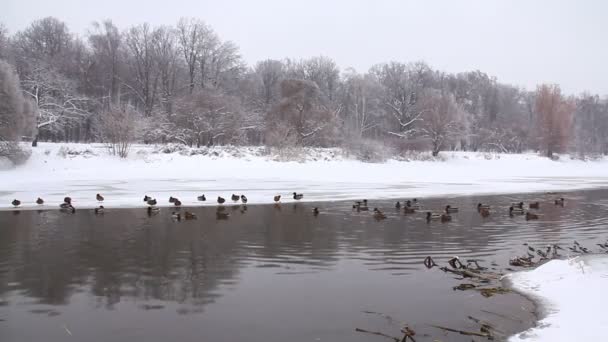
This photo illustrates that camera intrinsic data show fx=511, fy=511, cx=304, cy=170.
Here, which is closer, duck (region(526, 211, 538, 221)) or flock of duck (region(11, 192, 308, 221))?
flock of duck (region(11, 192, 308, 221))

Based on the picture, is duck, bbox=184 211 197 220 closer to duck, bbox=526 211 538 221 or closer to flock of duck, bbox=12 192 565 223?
flock of duck, bbox=12 192 565 223

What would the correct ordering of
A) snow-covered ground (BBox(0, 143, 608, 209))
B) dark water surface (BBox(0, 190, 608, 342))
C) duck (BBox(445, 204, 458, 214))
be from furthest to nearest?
snow-covered ground (BBox(0, 143, 608, 209))
duck (BBox(445, 204, 458, 214))
dark water surface (BBox(0, 190, 608, 342))

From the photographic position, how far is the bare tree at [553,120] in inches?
2788

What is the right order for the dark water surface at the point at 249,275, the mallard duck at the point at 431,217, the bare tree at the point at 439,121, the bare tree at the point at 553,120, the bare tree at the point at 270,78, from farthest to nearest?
the bare tree at the point at 270,78 < the bare tree at the point at 553,120 < the bare tree at the point at 439,121 < the mallard duck at the point at 431,217 < the dark water surface at the point at 249,275

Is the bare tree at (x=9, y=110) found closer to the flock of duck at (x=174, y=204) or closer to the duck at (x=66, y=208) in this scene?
the flock of duck at (x=174, y=204)

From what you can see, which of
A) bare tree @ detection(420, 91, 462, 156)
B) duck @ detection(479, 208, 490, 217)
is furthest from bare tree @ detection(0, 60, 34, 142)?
bare tree @ detection(420, 91, 462, 156)

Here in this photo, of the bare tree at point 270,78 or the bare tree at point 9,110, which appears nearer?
the bare tree at point 9,110

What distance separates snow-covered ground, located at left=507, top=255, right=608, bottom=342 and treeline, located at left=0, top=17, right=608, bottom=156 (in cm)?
3655

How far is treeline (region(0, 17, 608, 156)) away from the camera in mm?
49719

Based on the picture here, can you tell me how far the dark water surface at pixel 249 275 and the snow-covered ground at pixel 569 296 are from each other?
464 millimetres

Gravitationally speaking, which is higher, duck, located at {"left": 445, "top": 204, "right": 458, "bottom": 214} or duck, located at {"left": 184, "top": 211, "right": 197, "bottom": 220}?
duck, located at {"left": 445, "top": 204, "right": 458, "bottom": 214}

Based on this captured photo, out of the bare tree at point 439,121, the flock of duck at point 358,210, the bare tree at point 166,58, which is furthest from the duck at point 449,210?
the bare tree at point 166,58

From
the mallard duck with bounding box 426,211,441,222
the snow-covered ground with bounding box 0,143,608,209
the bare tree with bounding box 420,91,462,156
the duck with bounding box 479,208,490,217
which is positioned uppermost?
the bare tree with bounding box 420,91,462,156

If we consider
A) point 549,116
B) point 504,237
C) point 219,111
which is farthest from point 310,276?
point 549,116
